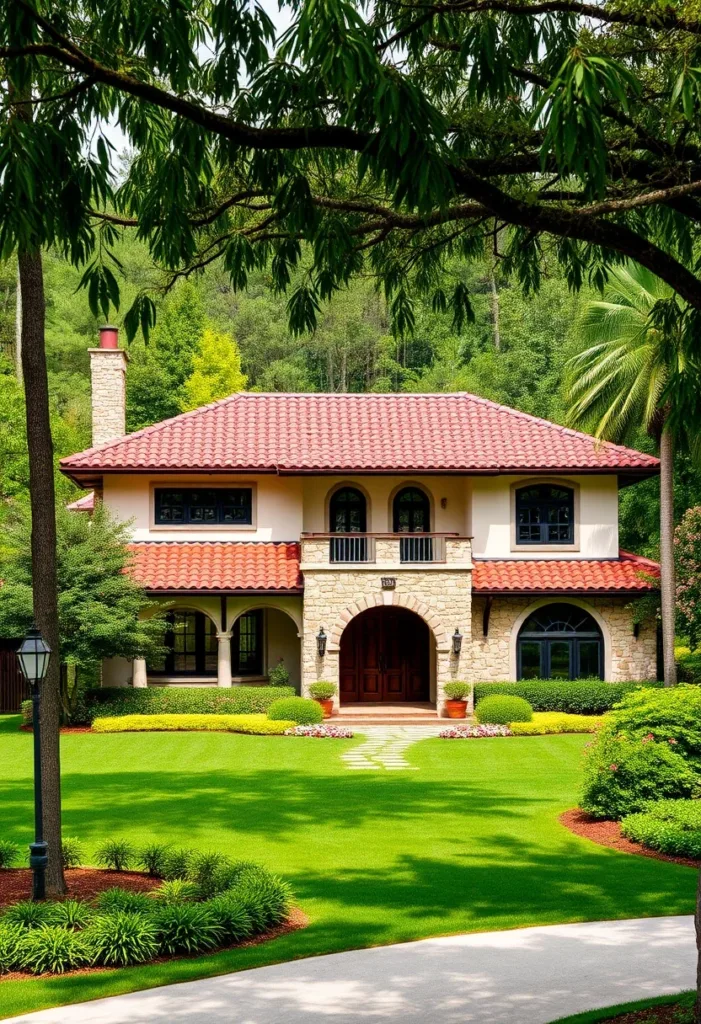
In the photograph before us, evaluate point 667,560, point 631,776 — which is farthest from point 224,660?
point 631,776

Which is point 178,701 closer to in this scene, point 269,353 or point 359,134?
point 359,134

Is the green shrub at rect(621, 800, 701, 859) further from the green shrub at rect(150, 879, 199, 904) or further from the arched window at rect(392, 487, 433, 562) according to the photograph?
the arched window at rect(392, 487, 433, 562)

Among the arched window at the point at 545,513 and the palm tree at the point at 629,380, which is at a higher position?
the palm tree at the point at 629,380

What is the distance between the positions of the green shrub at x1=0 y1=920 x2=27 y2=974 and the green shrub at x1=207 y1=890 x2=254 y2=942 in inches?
61.1

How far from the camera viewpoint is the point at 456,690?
28.8m

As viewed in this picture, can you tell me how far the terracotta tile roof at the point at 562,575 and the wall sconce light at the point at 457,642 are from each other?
43.7 inches

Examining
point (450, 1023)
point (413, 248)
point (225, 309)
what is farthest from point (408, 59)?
point (225, 309)

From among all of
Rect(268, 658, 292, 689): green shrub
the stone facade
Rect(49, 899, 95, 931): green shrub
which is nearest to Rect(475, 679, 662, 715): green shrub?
Rect(268, 658, 292, 689): green shrub

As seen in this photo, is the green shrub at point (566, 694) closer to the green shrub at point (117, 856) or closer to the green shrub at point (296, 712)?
the green shrub at point (296, 712)

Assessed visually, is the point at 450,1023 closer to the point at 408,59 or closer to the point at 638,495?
the point at 408,59

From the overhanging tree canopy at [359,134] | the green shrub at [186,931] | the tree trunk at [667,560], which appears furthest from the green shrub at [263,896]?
the tree trunk at [667,560]

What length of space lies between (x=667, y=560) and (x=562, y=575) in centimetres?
284

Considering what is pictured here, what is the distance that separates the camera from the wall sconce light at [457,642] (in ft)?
95.8

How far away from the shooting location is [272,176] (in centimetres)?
748
